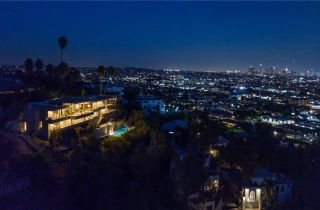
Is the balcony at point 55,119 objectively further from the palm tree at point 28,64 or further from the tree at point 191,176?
the palm tree at point 28,64

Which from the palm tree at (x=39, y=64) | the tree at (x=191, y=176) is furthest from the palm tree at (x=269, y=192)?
the palm tree at (x=39, y=64)

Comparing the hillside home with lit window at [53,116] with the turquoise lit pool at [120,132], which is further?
the turquoise lit pool at [120,132]

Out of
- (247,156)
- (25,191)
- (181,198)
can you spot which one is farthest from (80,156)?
(247,156)

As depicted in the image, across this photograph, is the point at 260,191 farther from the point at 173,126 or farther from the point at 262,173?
the point at 173,126

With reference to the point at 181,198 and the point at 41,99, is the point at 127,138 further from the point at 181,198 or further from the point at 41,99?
the point at 41,99

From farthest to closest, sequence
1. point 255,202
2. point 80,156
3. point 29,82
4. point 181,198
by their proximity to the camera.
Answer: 1. point 29,82
2. point 255,202
3. point 80,156
4. point 181,198

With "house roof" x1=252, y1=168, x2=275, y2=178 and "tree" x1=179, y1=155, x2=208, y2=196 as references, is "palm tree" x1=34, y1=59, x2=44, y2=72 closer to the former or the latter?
"tree" x1=179, y1=155, x2=208, y2=196

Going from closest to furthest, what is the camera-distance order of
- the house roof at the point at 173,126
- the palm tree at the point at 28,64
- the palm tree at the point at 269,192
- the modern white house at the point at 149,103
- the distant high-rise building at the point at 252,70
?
the palm tree at the point at 269,192 → the house roof at the point at 173,126 → the palm tree at the point at 28,64 → the modern white house at the point at 149,103 → the distant high-rise building at the point at 252,70

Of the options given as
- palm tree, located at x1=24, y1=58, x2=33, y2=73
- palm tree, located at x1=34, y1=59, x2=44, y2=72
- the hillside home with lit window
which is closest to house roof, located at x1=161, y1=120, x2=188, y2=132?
the hillside home with lit window

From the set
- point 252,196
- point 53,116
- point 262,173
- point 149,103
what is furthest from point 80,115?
point 149,103
